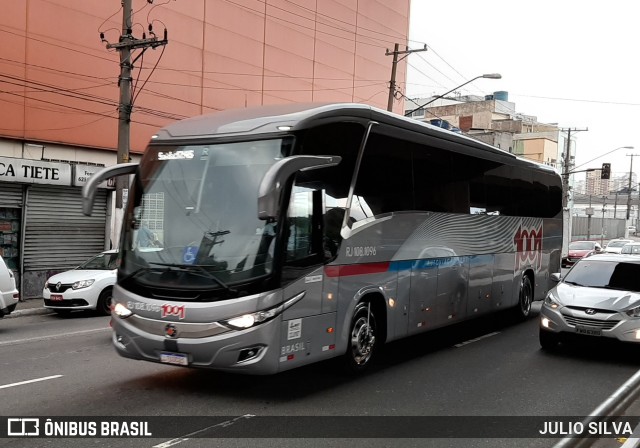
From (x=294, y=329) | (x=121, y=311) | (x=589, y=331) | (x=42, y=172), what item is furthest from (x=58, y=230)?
(x=589, y=331)

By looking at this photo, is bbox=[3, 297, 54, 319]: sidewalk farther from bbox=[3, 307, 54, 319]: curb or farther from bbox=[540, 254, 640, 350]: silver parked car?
bbox=[540, 254, 640, 350]: silver parked car

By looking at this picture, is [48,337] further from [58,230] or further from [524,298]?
[524,298]

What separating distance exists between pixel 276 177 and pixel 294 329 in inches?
75.5

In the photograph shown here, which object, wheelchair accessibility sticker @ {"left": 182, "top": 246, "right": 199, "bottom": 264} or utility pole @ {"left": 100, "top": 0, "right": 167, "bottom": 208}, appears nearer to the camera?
wheelchair accessibility sticker @ {"left": 182, "top": 246, "right": 199, "bottom": 264}

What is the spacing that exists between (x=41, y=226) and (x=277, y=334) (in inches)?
548

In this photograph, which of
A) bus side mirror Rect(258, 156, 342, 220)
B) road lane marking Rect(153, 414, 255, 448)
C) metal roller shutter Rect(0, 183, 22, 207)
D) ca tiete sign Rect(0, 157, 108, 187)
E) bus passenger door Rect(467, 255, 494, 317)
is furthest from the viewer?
metal roller shutter Rect(0, 183, 22, 207)

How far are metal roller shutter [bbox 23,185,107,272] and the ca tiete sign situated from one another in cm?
48

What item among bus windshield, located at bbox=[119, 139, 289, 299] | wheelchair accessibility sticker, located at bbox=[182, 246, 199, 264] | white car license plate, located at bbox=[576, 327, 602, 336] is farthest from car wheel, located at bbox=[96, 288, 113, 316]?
white car license plate, located at bbox=[576, 327, 602, 336]

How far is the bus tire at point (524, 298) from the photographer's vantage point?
14235 mm

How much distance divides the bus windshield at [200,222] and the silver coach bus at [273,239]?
0.01 meters

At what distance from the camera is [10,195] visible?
17.2 meters

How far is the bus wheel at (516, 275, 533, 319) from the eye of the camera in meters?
14.3

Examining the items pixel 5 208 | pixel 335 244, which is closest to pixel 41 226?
pixel 5 208

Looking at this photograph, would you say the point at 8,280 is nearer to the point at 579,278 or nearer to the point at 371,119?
the point at 371,119
